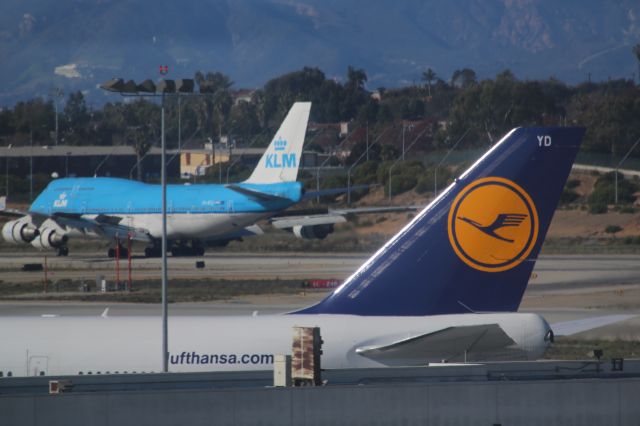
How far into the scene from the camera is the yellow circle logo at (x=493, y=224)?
25.7 meters

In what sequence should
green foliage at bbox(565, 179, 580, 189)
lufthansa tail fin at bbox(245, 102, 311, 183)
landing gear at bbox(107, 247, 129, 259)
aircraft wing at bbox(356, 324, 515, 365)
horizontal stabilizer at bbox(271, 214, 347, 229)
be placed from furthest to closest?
1. green foliage at bbox(565, 179, 580, 189)
2. horizontal stabilizer at bbox(271, 214, 347, 229)
3. landing gear at bbox(107, 247, 129, 259)
4. lufthansa tail fin at bbox(245, 102, 311, 183)
5. aircraft wing at bbox(356, 324, 515, 365)

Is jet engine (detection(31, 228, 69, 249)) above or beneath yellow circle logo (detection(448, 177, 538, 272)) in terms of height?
above

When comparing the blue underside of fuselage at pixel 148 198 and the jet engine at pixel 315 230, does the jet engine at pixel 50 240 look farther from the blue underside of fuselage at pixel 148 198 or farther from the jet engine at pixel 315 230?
the jet engine at pixel 315 230

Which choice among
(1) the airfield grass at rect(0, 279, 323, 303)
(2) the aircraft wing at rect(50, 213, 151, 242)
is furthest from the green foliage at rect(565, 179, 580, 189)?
(1) the airfield grass at rect(0, 279, 323, 303)

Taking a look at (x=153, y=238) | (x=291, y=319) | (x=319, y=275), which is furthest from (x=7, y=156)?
(x=291, y=319)

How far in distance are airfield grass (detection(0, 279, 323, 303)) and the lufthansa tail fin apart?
15542 mm

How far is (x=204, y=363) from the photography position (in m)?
24.7

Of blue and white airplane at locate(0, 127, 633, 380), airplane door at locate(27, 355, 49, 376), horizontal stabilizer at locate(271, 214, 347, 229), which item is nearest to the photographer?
airplane door at locate(27, 355, 49, 376)

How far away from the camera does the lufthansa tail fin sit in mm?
77625

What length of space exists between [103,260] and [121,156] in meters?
85.4

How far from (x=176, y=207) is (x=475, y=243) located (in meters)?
55.2

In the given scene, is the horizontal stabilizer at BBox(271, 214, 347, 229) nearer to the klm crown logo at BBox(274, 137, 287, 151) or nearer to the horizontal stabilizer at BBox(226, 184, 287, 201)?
the horizontal stabilizer at BBox(226, 184, 287, 201)

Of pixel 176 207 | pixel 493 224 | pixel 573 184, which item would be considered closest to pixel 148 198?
pixel 176 207

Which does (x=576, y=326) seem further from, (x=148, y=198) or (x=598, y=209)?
(x=598, y=209)
